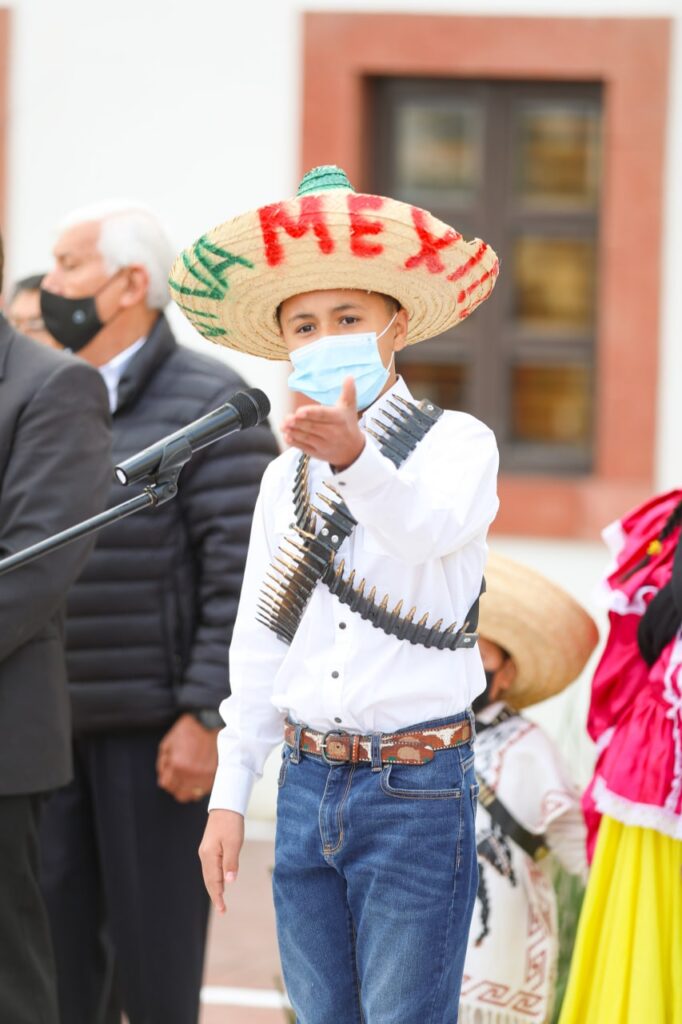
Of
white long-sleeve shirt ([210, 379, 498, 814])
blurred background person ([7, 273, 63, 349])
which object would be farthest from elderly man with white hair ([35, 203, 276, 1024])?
white long-sleeve shirt ([210, 379, 498, 814])

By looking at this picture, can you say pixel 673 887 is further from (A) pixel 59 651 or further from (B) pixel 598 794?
(A) pixel 59 651

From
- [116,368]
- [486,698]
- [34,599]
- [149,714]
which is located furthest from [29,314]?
[486,698]

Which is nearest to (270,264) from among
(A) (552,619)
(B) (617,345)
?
(A) (552,619)

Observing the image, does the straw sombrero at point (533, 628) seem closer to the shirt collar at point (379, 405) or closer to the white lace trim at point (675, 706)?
the white lace trim at point (675, 706)

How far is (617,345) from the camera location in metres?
6.59

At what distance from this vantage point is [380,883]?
282cm

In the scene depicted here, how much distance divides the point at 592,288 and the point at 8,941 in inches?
161

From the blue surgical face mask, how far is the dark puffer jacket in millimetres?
1401

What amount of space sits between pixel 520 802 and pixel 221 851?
1145mm

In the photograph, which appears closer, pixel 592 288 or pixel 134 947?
pixel 134 947

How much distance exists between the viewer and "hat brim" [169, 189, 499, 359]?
110 inches

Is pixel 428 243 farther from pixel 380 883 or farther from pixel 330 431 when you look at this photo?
pixel 380 883

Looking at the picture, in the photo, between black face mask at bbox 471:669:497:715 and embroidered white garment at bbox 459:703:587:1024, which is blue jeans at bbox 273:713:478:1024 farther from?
black face mask at bbox 471:669:497:715

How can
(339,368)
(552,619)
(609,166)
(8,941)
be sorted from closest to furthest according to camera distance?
(339,368) < (8,941) < (552,619) < (609,166)
